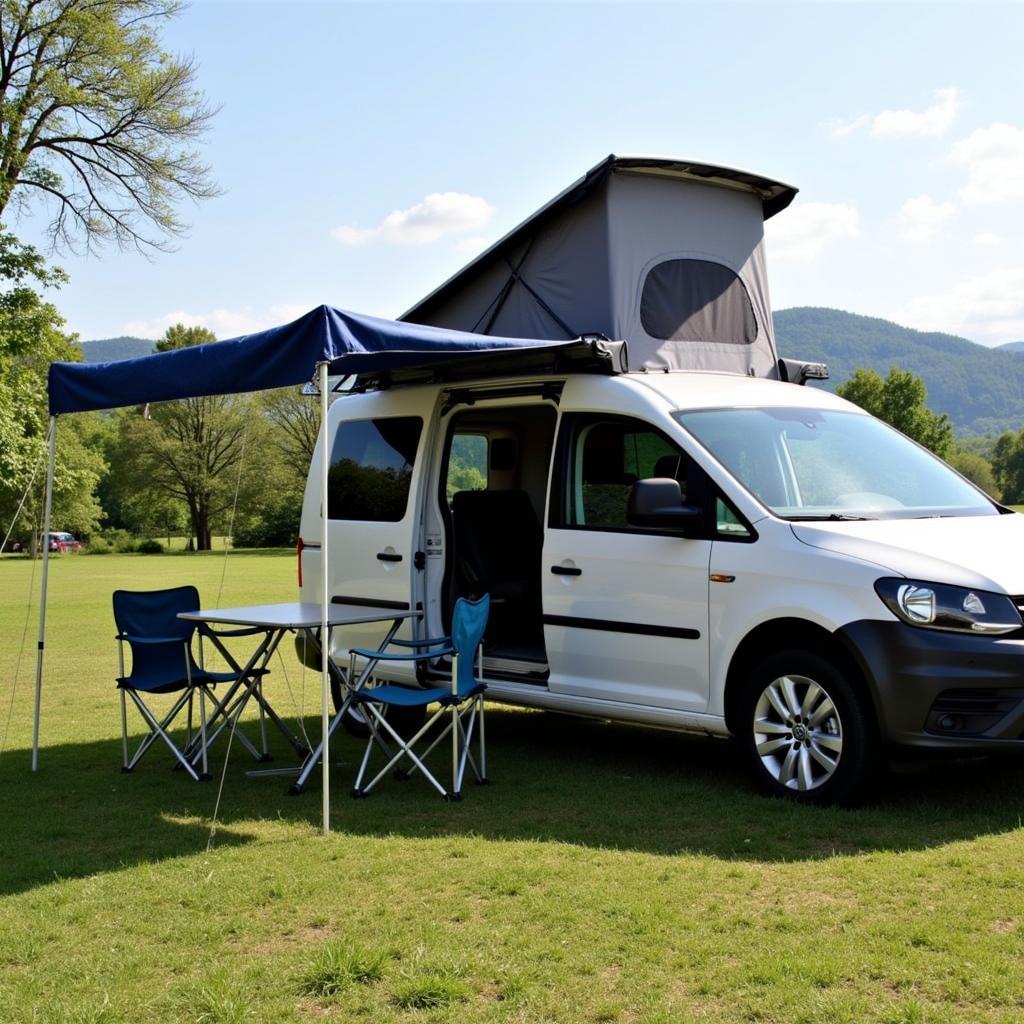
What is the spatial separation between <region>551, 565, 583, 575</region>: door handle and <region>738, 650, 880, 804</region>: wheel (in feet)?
3.89

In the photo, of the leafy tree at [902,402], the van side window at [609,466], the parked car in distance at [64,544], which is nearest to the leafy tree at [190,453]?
the parked car in distance at [64,544]

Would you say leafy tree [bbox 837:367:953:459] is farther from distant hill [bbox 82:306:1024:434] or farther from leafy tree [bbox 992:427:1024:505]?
distant hill [bbox 82:306:1024:434]

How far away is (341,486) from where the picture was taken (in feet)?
28.7

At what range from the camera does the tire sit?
8.53m

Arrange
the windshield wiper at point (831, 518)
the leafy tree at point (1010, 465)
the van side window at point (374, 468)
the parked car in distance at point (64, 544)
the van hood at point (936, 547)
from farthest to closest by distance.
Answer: the leafy tree at point (1010, 465)
the parked car in distance at point (64, 544)
the van side window at point (374, 468)
the windshield wiper at point (831, 518)
the van hood at point (936, 547)

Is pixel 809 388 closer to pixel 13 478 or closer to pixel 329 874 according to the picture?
pixel 329 874

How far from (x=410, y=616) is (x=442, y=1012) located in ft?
13.1

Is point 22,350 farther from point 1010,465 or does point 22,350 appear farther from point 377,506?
point 1010,465

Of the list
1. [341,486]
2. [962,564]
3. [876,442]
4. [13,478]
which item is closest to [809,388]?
[876,442]

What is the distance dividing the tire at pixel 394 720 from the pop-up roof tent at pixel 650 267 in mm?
2639

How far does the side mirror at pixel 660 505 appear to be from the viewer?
20.8 ft

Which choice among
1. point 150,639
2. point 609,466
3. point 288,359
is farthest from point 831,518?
point 150,639

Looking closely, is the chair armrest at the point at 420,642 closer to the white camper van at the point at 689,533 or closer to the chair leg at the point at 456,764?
the white camper van at the point at 689,533

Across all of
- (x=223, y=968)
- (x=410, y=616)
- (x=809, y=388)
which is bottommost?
(x=223, y=968)
